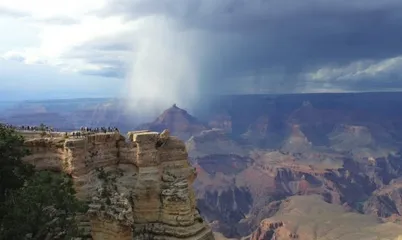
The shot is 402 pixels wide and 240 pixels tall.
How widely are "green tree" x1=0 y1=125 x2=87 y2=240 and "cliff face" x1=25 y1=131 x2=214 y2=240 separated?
130 cm

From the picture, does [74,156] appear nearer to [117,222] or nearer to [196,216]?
[117,222]

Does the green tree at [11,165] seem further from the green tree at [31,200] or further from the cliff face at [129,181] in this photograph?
the cliff face at [129,181]

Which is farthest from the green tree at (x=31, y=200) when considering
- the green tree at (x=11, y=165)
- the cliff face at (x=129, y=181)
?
the cliff face at (x=129, y=181)

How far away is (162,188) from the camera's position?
32969mm

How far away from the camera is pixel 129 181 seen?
1315 inches

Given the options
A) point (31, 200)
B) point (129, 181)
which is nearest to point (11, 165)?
point (31, 200)

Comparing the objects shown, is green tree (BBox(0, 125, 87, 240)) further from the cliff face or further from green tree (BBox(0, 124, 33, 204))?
the cliff face

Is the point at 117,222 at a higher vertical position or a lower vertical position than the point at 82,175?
lower

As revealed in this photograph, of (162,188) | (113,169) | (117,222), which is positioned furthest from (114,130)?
(117,222)

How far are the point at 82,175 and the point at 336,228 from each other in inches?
6602

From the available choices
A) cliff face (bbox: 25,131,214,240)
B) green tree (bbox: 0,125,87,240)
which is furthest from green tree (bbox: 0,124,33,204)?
cliff face (bbox: 25,131,214,240)

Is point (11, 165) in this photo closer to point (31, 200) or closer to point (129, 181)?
point (31, 200)

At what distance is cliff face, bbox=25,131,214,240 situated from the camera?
99.9 feet

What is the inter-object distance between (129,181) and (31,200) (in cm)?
843
